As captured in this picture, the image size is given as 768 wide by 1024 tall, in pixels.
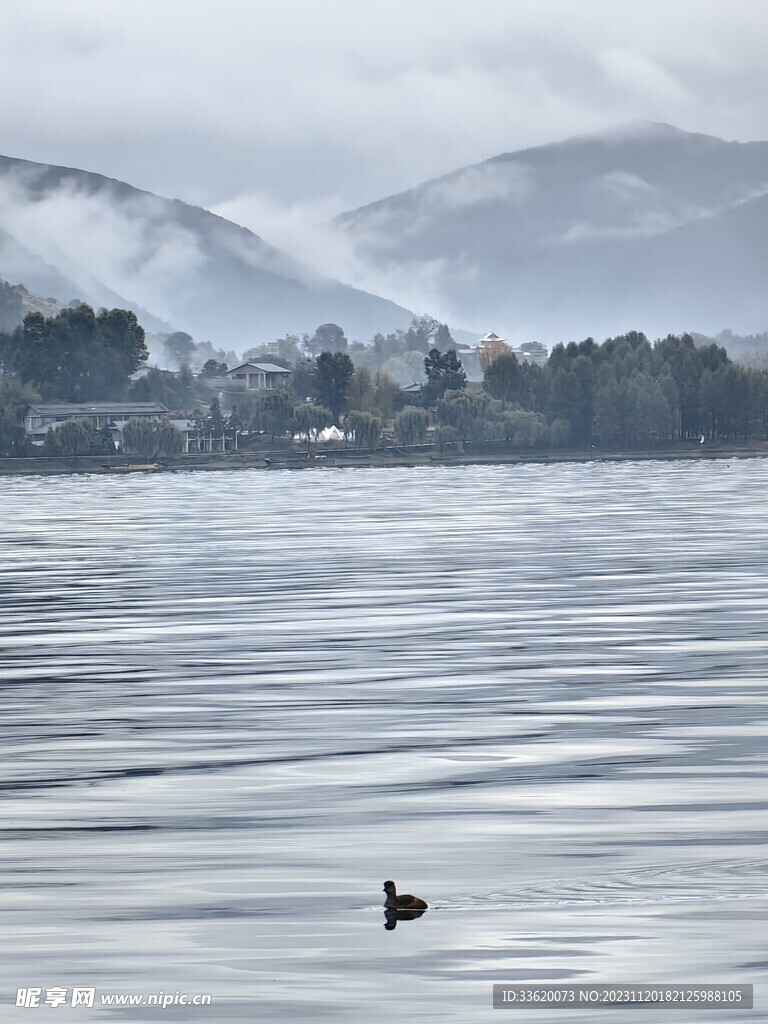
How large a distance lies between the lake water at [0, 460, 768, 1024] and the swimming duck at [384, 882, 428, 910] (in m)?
0.20

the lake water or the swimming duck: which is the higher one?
the swimming duck

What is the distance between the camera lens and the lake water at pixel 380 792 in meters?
11.5

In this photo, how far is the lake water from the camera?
37.8 ft

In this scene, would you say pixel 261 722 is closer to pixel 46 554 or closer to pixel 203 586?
pixel 203 586

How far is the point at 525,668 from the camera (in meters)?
24.9

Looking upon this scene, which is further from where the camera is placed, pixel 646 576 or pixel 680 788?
pixel 646 576

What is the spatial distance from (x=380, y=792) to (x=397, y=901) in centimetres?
410

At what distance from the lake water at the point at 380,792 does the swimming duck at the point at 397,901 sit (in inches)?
7.8

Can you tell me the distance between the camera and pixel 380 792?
54.3 ft

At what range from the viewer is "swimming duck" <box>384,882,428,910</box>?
490 inches

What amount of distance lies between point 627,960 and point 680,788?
5081 millimetres

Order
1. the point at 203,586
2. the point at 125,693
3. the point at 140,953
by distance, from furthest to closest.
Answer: the point at 203,586 → the point at 125,693 → the point at 140,953

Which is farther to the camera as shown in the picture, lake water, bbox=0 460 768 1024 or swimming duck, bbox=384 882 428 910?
swimming duck, bbox=384 882 428 910

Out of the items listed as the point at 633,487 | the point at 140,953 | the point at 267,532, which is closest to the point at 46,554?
the point at 267,532
